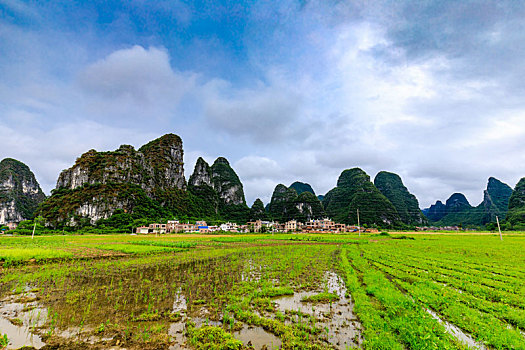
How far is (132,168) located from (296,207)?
254 feet

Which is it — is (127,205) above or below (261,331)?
above

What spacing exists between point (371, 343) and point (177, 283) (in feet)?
27.6

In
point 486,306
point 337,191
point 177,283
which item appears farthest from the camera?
point 337,191

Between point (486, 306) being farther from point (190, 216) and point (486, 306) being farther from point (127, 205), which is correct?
point (190, 216)

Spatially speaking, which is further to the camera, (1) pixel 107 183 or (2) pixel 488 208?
(2) pixel 488 208

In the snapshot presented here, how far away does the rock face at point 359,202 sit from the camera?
98.8m

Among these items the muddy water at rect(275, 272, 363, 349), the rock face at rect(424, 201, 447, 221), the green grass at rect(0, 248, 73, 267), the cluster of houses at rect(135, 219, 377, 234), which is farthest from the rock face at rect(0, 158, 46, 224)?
the rock face at rect(424, 201, 447, 221)

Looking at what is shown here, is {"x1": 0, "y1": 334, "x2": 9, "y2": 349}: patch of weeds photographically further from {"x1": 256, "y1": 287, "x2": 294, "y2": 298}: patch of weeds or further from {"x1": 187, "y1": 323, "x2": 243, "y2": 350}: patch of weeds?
{"x1": 256, "y1": 287, "x2": 294, "y2": 298}: patch of weeds

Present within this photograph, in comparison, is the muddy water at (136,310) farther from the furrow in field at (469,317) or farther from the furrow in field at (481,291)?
the furrow in field at (481,291)

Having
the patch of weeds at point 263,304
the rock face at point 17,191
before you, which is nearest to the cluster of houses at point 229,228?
the patch of weeds at point 263,304

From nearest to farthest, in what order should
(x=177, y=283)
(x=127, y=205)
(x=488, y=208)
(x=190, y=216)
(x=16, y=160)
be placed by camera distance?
(x=177, y=283)
(x=127, y=205)
(x=190, y=216)
(x=16, y=160)
(x=488, y=208)

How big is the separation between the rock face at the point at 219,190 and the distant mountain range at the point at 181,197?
0.52 m

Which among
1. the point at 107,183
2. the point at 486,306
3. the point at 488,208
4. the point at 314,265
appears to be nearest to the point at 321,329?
the point at 486,306

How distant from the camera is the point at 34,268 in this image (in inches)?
538
